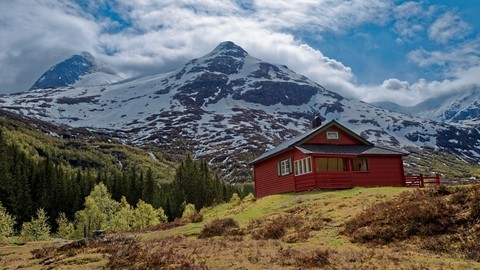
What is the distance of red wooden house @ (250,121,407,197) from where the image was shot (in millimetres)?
39156

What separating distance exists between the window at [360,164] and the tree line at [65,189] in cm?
5572

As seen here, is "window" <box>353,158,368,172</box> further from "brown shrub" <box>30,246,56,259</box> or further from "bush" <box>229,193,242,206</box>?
A: "brown shrub" <box>30,246,56,259</box>

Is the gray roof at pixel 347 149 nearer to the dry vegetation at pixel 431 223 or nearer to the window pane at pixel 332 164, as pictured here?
the window pane at pixel 332 164

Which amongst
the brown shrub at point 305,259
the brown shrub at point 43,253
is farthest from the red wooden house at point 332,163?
the brown shrub at point 43,253

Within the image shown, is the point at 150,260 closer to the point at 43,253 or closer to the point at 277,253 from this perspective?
the point at 277,253

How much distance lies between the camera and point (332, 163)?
41250 millimetres

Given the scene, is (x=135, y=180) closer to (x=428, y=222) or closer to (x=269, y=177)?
(x=269, y=177)

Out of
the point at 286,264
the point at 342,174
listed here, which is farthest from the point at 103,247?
the point at 342,174

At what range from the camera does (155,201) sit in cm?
11731

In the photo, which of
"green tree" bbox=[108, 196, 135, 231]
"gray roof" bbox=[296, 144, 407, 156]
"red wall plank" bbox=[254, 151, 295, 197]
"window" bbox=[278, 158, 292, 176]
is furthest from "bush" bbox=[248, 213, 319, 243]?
"green tree" bbox=[108, 196, 135, 231]

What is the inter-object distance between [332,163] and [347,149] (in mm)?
3090

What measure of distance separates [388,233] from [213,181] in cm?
11141

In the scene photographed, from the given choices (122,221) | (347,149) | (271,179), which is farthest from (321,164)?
(122,221)

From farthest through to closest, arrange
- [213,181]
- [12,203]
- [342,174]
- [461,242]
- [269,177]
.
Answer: [213,181] < [12,203] < [269,177] < [342,174] < [461,242]
